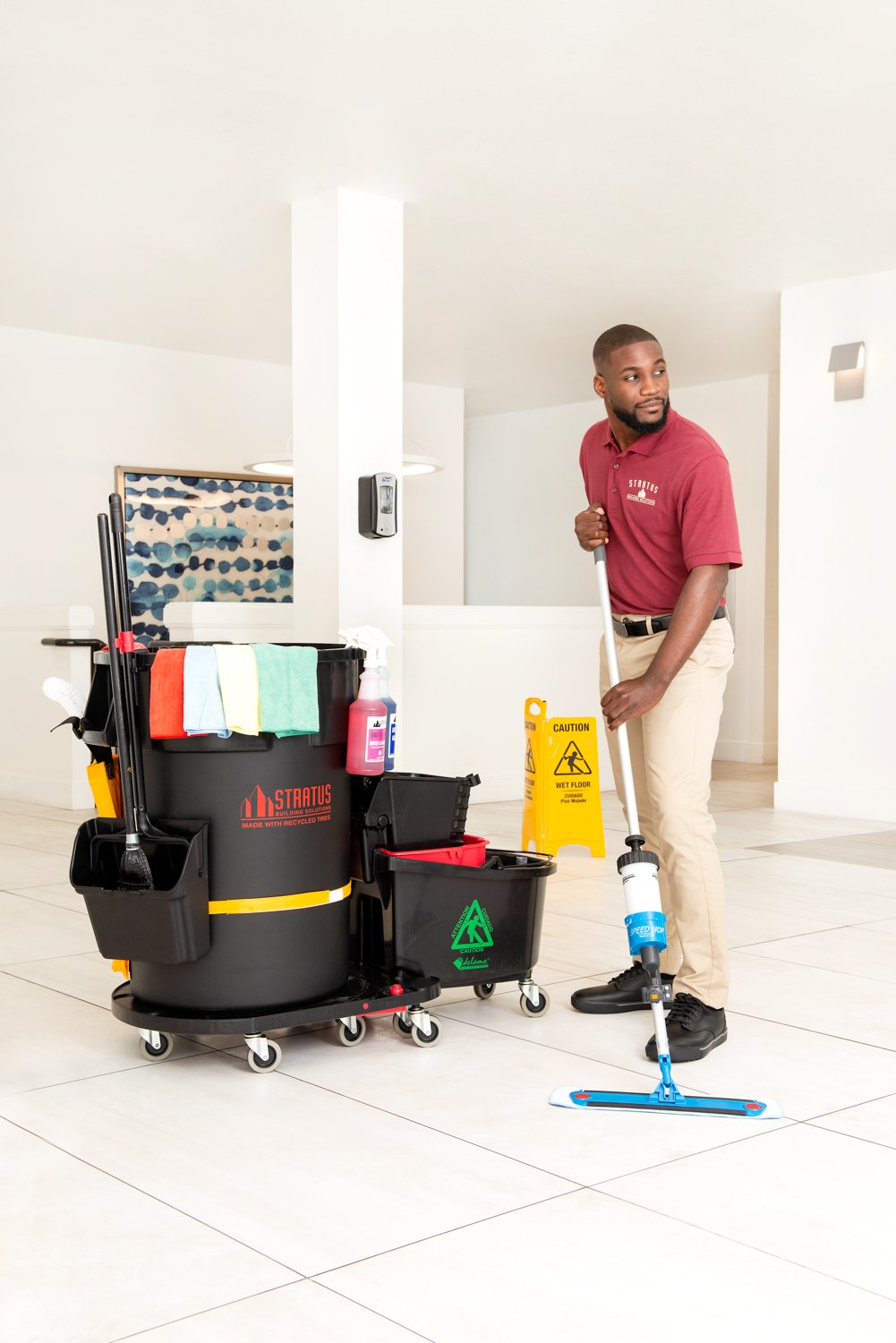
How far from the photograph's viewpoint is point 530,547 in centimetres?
1009

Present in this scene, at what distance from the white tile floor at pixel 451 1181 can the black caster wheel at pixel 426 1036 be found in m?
0.04

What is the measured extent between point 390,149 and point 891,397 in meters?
2.77

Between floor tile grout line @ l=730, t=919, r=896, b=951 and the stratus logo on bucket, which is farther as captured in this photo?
floor tile grout line @ l=730, t=919, r=896, b=951

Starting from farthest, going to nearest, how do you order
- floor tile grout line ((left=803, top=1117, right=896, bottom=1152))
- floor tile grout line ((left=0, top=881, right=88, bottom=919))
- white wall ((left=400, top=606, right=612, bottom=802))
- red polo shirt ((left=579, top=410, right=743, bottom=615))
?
white wall ((left=400, top=606, right=612, bottom=802))
floor tile grout line ((left=0, top=881, right=88, bottom=919))
red polo shirt ((left=579, top=410, right=743, bottom=615))
floor tile grout line ((left=803, top=1117, right=896, bottom=1152))

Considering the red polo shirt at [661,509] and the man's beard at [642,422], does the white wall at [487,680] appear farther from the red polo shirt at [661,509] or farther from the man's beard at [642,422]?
the man's beard at [642,422]

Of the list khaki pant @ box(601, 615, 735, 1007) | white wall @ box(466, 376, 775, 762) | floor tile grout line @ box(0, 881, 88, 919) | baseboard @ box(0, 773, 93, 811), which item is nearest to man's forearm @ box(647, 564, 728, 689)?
khaki pant @ box(601, 615, 735, 1007)

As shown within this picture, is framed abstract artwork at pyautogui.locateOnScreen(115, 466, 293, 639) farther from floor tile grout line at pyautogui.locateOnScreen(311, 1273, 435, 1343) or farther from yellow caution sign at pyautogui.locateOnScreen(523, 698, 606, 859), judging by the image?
floor tile grout line at pyautogui.locateOnScreen(311, 1273, 435, 1343)

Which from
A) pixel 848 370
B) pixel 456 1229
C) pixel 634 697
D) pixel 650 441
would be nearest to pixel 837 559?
pixel 848 370

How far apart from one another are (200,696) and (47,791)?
15.0 feet

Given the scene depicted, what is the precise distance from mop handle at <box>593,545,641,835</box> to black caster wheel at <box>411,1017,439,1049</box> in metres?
0.59

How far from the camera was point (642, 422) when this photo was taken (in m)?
2.82

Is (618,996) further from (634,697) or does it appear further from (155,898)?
(155,898)

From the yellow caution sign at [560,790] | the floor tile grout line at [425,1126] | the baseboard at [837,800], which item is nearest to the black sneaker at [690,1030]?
the floor tile grout line at [425,1126]

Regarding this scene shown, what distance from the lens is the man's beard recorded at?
2820mm
